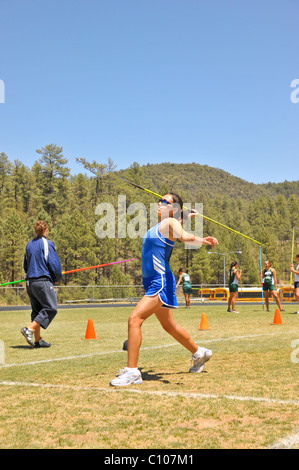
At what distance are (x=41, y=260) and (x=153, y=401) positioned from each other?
4508 mm

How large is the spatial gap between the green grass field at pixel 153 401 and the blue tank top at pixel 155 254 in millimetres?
1120

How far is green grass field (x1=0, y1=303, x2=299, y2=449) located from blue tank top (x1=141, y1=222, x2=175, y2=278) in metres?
1.12

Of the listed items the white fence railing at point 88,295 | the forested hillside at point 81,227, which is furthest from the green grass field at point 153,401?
the forested hillside at point 81,227

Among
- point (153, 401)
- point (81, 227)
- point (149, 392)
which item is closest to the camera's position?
point (153, 401)

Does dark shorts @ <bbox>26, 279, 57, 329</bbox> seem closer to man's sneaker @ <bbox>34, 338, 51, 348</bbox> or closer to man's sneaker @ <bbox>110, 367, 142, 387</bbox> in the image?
man's sneaker @ <bbox>34, 338, 51, 348</bbox>

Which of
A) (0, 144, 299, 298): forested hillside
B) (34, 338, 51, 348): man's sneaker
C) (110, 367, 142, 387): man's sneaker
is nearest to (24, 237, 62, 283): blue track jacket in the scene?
(34, 338, 51, 348): man's sneaker

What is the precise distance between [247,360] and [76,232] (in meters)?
69.0

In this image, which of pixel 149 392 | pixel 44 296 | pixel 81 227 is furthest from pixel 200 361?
pixel 81 227

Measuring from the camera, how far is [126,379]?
5242 millimetres

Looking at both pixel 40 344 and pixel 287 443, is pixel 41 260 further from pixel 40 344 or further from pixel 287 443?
pixel 287 443

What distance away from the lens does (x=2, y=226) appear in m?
75.1

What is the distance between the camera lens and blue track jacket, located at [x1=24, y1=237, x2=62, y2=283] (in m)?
8.53

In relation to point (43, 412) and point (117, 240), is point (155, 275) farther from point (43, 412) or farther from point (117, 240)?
point (117, 240)

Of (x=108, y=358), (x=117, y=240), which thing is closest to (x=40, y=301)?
(x=108, y=358)
